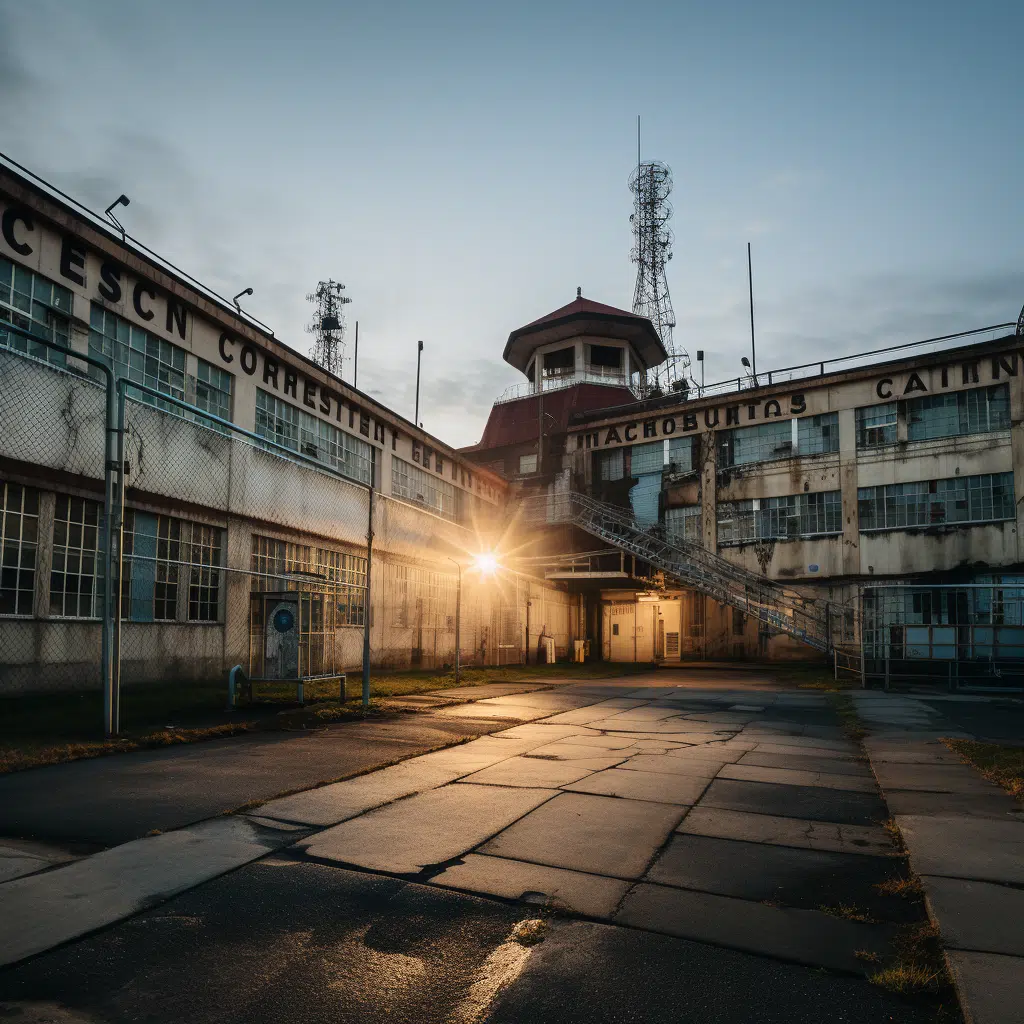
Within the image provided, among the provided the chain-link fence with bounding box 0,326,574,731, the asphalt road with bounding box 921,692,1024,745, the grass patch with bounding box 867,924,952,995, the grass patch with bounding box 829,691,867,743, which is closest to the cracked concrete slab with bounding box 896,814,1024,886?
the grass patch with bounding box 867,924,952,995

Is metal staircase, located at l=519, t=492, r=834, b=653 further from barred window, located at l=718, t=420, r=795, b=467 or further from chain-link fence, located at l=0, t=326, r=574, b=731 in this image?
chain-link fence, located at l=0, t=326, r=574, b=731

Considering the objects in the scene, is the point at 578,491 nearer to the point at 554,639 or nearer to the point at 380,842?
the point at 554,639

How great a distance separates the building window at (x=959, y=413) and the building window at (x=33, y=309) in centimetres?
2566

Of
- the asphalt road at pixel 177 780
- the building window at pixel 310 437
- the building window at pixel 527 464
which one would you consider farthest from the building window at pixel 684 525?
the asphalt road at pixel 177 780

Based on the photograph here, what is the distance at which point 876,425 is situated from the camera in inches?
1097

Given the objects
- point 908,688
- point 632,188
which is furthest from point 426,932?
point 632,188

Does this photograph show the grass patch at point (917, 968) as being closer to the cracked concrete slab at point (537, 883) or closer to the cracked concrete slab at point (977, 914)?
the cracked concrete slab at point (977, 914)

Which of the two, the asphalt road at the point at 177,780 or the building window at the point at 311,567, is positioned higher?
the building window at the point at 311,567

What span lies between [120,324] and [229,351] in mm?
3027

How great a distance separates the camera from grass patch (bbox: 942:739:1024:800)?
6.38m

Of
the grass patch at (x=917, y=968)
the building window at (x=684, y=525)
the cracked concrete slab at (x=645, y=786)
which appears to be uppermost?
the building window at (x=684, y=525)

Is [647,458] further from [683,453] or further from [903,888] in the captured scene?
[903,888]

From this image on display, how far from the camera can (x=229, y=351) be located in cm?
1722

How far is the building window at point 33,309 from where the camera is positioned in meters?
12.0
